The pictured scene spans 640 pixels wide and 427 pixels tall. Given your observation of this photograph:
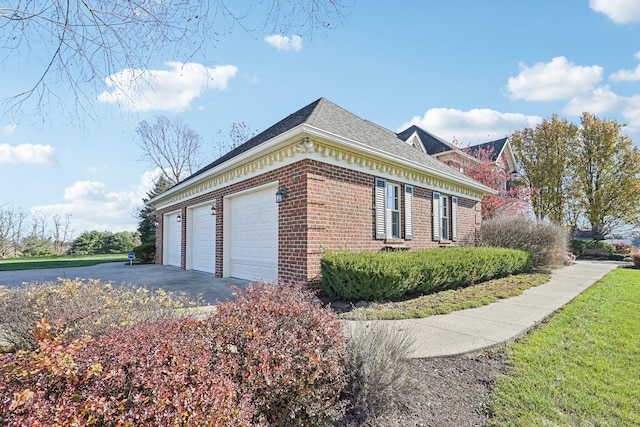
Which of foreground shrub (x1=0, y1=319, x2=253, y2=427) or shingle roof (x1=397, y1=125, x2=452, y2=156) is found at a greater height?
shingle roof (x1=397, y1=125, x2=452, y2=156)

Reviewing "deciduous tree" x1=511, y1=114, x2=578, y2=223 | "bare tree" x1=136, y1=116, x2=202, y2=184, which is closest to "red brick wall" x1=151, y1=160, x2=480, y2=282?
"bare tree" x1=136, y1=116, x2=202, y2=184

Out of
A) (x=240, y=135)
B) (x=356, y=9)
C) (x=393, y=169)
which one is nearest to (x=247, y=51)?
(x=356, y=9)

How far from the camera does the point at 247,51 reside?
13.2ft

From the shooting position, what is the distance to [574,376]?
10.8ft

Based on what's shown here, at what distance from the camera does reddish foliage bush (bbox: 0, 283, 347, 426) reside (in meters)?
1.62

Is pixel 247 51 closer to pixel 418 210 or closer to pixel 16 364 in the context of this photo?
pixel 16 364

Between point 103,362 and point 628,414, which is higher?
point 103,362

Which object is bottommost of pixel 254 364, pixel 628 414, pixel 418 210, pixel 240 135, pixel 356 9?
pixel 628 414

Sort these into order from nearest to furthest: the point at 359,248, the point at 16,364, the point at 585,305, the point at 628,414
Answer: the point at 16,364 → the point at 628,414 → the point at 585,305 → the point at 359,248

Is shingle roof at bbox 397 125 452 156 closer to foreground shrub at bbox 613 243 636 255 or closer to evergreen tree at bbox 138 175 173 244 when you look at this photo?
foreground shrub at bbox 613 243 636 255

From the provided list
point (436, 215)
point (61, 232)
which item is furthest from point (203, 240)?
point (61, 232)

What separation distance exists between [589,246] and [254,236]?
27.9m

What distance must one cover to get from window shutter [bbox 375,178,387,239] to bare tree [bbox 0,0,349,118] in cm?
533

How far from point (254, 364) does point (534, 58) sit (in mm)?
12250
